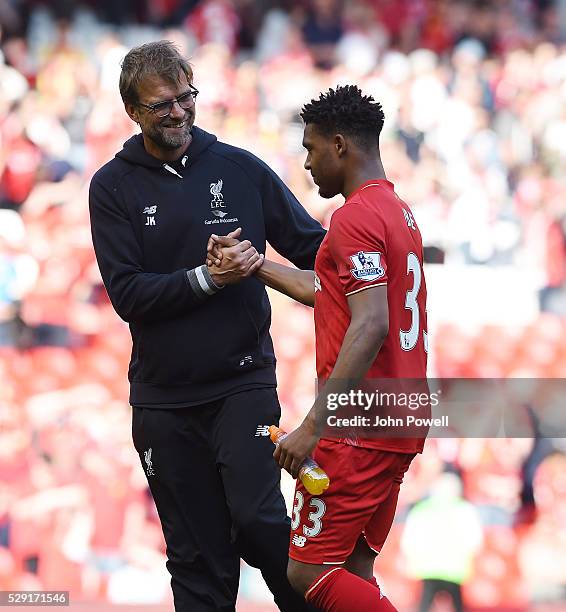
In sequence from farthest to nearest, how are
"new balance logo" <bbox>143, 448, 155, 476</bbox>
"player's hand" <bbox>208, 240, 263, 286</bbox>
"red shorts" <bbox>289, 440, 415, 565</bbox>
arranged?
"new balance logo" <bbox>143, 448, 155, 476</bbox> < "player's hand" <bbox>208, 240, 263, 286</bbox> < "red shorts" <bbox>289, 440, 415, 565</bbox>

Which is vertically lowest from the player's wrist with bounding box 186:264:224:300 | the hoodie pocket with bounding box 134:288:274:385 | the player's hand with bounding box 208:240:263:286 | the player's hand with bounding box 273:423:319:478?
the player's hand with bounding box 273:423:319:478

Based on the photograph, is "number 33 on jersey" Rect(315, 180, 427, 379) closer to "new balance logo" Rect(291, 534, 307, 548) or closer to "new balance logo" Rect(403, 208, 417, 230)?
"new balance logo" Rect(403, 208, 417, 230)

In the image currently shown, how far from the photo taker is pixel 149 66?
3.58 metres

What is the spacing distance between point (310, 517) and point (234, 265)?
0.74m

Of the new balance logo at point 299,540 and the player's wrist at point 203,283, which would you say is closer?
the new balance logo at point 299,540

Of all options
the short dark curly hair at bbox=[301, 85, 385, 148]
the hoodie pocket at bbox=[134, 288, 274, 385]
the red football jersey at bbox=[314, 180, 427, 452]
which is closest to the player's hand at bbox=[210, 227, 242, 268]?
the hoodie pocket at bbox=[134, 288, 274, 385]

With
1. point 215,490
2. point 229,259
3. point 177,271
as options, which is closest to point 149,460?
point 215,490

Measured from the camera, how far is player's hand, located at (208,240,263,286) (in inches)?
136

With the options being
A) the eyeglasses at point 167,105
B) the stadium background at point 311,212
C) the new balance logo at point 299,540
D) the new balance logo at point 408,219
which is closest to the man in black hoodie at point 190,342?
the eyeglasses at point 167,105

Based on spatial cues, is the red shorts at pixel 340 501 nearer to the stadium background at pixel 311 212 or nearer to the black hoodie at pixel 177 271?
the black hoodie at pixel 177 271

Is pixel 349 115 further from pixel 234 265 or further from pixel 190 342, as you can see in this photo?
pixel 190 342

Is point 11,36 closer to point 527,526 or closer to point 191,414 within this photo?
point 191,414

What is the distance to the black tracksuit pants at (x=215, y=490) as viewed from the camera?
3.55 meters

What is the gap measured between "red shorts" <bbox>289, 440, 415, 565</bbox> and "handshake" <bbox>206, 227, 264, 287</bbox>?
570 mm
